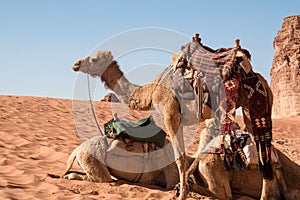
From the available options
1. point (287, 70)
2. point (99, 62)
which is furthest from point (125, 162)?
point (287, 70)

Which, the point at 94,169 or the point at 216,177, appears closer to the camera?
the point at 216,177

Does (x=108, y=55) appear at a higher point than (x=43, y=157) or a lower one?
higher

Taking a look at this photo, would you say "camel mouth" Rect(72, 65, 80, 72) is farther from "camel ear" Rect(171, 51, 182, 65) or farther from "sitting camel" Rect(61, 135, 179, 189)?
"camel ear" Rect(171, 51, 182, 65)

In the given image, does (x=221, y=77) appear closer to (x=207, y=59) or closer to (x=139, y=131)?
(x=207, y=59)

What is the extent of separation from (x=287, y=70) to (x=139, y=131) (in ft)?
108

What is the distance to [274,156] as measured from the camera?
4.43 meters

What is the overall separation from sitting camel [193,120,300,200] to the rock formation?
100 feet

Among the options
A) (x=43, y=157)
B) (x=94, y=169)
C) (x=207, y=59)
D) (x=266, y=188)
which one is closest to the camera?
Result: (x=266, y=188)

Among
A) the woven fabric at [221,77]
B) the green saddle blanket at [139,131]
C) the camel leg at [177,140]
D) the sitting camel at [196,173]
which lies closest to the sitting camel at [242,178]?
the sitting camel at [196,173]

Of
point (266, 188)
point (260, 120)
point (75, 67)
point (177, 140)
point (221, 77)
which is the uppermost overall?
point (75, 67)

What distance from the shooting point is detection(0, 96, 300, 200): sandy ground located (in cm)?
457

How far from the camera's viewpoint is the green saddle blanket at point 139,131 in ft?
17.2

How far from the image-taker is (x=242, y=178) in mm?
4738

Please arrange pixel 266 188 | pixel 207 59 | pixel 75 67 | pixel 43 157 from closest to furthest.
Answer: pixel 266 188, pixel 207 59, pixel 75 67, pixel 43 157
